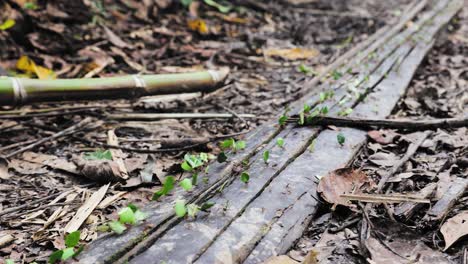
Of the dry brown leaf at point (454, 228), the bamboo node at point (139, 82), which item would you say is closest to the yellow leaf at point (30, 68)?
the bamboo node at point (139, 82)

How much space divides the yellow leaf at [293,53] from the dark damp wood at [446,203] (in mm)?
2416

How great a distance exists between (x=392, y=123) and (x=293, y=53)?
6.24 ft

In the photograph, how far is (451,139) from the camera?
2.62m

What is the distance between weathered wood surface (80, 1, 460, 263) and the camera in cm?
171

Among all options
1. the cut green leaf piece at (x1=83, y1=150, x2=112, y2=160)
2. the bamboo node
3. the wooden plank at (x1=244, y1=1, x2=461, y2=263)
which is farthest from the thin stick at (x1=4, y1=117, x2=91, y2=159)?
the wooden plank at (x1=244, y1=1, x2=461, y2=263)

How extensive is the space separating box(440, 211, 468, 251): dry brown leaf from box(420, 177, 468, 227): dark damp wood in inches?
1.5

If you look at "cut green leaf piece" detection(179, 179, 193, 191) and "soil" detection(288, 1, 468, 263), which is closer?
"soil" detection(288, 1, 468, 263)

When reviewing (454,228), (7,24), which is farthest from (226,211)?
(7,24)

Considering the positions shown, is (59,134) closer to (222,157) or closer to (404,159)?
(222,157)

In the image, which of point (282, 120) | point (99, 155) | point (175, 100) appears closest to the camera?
point (99, 155)

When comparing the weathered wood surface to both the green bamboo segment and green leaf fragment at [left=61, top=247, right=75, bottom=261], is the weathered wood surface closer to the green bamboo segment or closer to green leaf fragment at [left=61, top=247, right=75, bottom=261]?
green leaf fragment at [left=61, top=247, right=75, bottom=261]

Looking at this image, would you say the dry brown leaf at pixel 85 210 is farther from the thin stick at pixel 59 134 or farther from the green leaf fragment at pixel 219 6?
the green leaf fragment at pixel 219 6

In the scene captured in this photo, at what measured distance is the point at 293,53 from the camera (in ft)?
14.7

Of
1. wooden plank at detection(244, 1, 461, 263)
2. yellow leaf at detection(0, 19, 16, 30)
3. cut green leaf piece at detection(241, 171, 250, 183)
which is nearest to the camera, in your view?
wooden plank at detection(244, 1, 461, 263)
